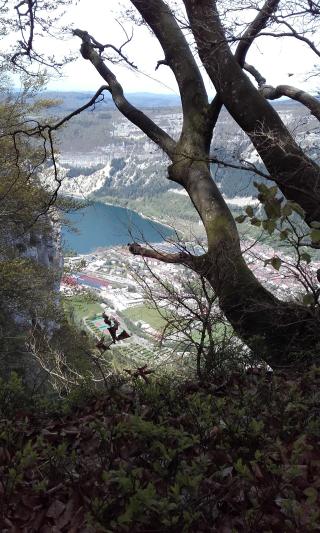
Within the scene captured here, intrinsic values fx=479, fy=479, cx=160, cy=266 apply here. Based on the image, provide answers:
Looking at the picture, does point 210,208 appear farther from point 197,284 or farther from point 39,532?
point 39,532

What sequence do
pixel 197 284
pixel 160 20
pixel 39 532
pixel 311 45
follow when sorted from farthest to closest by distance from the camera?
pixel 197 284 → pixel 160 20 → pixel 311 45 → pixel 39 532

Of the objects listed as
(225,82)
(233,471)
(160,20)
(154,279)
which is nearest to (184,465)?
(233,471)

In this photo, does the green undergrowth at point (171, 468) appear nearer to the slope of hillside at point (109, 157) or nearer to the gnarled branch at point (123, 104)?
the gnarled branch at point (123, 104)

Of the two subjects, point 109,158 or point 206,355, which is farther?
point 109,158

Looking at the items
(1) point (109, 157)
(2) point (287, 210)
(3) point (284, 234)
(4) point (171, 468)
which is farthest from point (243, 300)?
(1) point (109, 157)

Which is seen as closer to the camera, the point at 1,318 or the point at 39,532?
the point at 39,532

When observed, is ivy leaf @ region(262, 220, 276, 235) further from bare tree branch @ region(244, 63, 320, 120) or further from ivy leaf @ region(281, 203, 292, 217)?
bare tree branch @ region(244, 63, 320, 120)

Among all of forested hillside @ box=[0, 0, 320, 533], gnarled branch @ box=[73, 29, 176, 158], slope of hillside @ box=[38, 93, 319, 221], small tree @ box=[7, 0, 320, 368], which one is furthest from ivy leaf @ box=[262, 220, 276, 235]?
slope of hillside @ box=[38, 93, 319, 221]

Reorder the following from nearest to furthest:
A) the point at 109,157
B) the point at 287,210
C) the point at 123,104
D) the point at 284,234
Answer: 1. the point at 287,210
2. the point at 284,234
3. the point at 123,104
4. the point at 109,157

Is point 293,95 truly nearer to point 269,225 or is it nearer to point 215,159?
point 215,159
